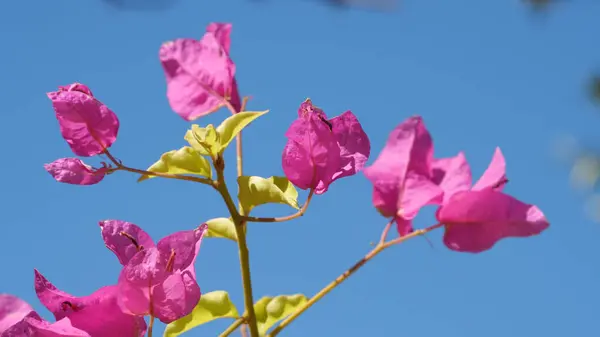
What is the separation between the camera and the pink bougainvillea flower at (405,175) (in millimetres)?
718

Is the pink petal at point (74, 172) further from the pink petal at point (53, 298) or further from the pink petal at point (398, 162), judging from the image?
the pink petal at point (398, 162)

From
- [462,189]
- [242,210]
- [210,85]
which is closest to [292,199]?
[242,210]

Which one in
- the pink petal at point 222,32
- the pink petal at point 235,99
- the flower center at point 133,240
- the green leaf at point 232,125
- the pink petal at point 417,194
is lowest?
the flower center at point 133,240

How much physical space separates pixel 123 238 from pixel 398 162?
26 cm

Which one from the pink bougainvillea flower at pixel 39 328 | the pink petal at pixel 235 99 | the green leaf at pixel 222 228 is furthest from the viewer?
the pink petal at pixel 235 99

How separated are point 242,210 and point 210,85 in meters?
0.25

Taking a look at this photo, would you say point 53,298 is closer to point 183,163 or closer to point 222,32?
Answer: point 183,163

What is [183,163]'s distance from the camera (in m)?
0.74

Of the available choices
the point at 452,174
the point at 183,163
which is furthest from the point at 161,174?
the point at 452,174

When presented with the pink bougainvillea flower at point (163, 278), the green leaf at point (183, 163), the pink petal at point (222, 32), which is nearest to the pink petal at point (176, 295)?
the pink bougainvillea flower at point (163, 278)

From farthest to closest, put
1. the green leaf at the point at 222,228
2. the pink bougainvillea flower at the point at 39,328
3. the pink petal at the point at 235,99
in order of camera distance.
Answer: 1. the pink petal at the point at 235,99
2. the green leaf at the point at 222,228
3. the pink bougainvillea flower at the point at 39,328

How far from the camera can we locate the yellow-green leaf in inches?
28.8

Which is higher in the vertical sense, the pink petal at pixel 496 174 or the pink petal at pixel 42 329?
the pink petal at pixel 496 174

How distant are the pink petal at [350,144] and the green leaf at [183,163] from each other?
119 mm
